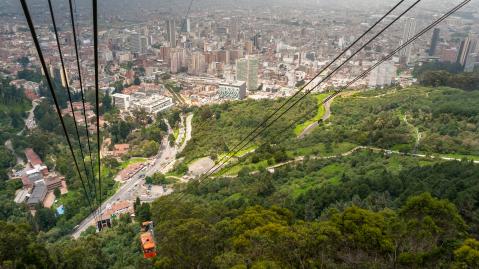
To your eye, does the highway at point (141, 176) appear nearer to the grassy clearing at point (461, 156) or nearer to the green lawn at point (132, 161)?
the green lawn at point (132, 161)

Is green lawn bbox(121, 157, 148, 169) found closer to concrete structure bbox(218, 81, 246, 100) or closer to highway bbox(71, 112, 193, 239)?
highway bbox(71, 112, 193, 239)

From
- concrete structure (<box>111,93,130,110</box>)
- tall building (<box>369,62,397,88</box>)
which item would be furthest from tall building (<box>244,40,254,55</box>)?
concrete structure (<box>111,93,130,110</box>)

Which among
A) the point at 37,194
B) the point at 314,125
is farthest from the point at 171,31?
the point at 37,194

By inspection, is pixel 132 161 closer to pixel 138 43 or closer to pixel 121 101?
pixel 121 101

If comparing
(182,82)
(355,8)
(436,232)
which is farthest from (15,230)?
(355,8)

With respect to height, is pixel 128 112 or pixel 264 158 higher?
pixel 264 158

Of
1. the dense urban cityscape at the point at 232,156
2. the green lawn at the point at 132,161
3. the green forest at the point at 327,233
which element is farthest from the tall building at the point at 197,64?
the green forest at the point at 327,233

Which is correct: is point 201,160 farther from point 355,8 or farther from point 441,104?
point 355,8
